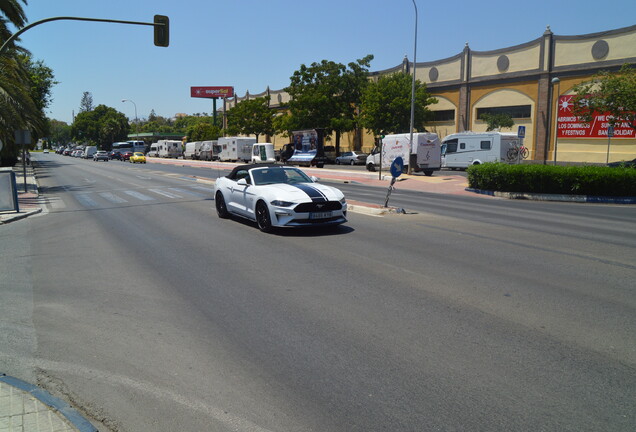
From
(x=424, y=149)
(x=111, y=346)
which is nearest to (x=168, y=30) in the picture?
(x=111, y=346)

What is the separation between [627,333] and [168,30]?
16563mm

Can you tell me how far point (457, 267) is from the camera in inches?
326

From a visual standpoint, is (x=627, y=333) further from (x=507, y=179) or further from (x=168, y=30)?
(x=507, y=179)

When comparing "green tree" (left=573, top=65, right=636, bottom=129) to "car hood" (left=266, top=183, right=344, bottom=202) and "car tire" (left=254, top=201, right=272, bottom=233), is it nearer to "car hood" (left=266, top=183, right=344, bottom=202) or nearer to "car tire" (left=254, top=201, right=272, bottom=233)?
"car hood" (left=266, top=183, right=344, bottom=202)

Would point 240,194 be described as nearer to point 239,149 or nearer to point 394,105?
point 394,105

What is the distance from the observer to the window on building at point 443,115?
5366 cm

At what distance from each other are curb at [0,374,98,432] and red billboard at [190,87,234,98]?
102485 millimetres

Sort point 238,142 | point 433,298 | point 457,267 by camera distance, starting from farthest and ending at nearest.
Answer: point 238,142 → point 457,267 → point 433,298

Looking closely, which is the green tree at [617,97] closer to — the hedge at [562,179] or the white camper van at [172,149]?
the hedge at [562,179]

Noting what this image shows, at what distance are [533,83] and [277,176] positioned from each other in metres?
40.3

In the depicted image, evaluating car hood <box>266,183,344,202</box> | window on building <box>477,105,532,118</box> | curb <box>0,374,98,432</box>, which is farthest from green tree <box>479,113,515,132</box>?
curb <box>0,374,98,432</box>

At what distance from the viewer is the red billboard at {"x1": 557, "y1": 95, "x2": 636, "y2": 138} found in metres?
40.2

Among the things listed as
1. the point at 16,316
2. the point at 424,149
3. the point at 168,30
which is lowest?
the point at 16,316

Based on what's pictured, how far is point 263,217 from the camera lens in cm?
1167
